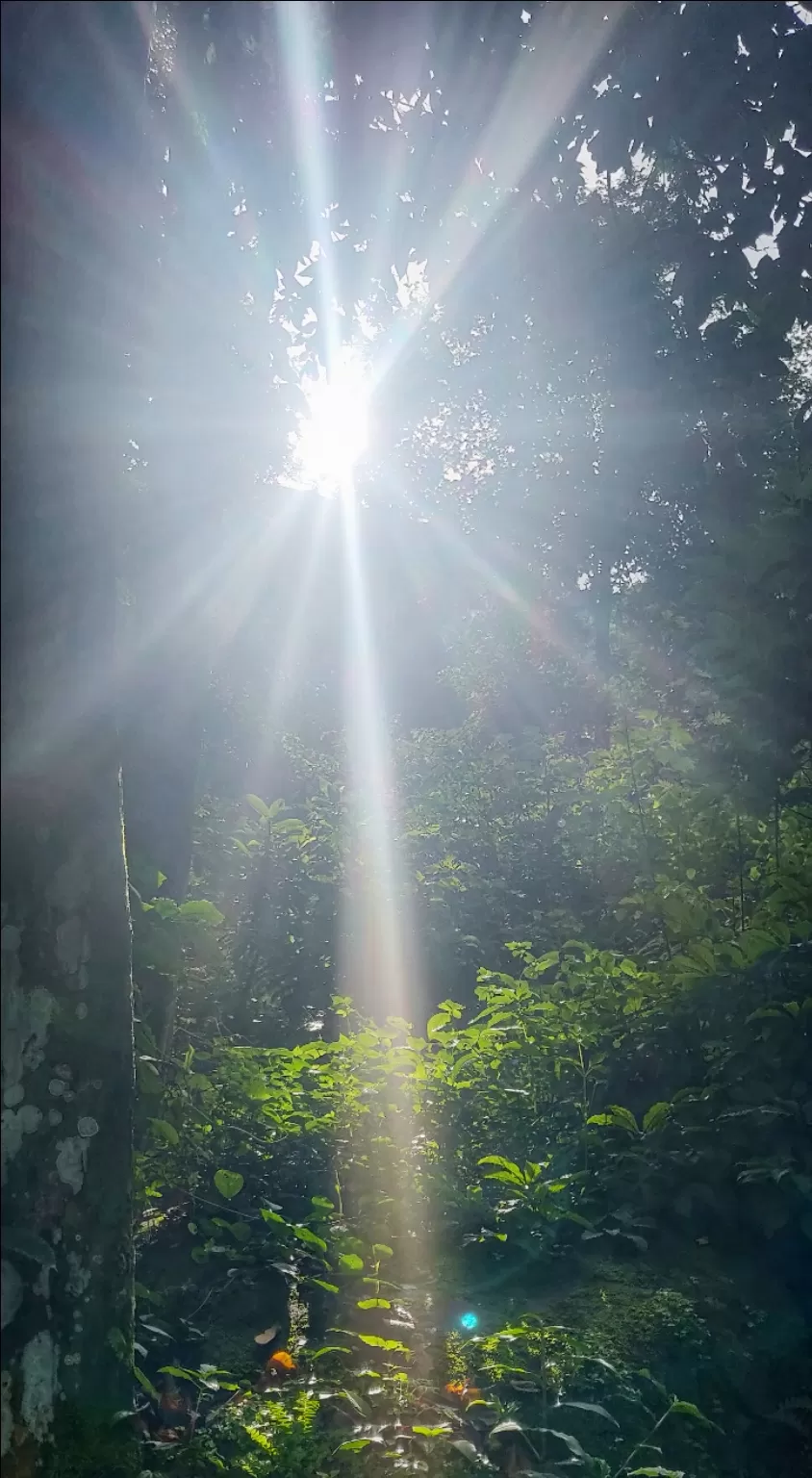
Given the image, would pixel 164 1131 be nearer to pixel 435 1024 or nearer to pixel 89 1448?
pixel 89 1448

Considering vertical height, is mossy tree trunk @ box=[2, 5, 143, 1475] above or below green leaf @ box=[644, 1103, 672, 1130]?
above

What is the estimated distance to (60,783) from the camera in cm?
205

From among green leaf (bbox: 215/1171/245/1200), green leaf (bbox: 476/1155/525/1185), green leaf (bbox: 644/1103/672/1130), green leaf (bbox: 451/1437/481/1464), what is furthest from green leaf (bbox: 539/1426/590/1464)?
green leaf (bbox: 644/1103/672/1130)

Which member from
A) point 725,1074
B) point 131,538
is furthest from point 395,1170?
point 131,538

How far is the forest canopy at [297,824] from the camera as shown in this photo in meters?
2.07

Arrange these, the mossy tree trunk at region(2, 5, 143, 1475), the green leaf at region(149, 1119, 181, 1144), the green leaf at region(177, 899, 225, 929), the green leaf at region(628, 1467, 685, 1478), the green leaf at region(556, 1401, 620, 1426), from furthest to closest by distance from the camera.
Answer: the green leaf at region(177, 899, 225, 929)
the green leaf at region(149, 1119, 181, 1144)
the green leaf at region(556, 1401, 620, 1426)
the green leaf at region(628, 1467, 685, 1478)
the mossy tree trunk at region(2, 5, 143, 1475)

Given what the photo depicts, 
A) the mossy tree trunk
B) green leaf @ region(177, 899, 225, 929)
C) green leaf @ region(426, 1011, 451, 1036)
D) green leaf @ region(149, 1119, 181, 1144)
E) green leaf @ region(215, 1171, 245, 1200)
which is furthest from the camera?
green leaf @ region(426, 1011, 451, 1036)

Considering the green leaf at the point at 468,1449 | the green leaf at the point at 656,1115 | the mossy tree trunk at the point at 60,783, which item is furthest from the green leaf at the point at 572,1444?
the green leaf at the point at 656,1115

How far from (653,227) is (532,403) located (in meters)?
6.55

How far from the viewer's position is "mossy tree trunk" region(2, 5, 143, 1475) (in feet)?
6.43

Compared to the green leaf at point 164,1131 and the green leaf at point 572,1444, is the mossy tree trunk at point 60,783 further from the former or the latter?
the green leaf at point 572,1444

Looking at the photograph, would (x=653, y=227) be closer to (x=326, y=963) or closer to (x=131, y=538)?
(x=131, y=538)

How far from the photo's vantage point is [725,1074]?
4164mm

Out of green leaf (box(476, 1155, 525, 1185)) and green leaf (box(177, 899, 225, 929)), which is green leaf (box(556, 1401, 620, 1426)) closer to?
green leaf (box(476, 1155, 525, 1185))
